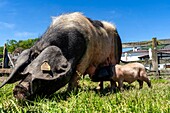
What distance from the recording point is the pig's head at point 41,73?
5.20 meters

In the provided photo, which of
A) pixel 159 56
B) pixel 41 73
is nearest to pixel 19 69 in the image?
pixel 41 73

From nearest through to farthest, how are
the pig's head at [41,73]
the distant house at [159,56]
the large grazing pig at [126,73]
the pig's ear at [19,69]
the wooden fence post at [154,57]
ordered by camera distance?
1. the pig's head at [41,73]
2. the pig's ear at [19,69]
3. the large grazing pig at [126,73]
4. the wooden fence post at [154,57]
5. the distant house at [159,56]

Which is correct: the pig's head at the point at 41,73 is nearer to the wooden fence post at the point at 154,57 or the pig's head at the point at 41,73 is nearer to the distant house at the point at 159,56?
the wooden fence post at the point at 154,57

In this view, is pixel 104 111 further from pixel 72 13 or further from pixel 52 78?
pixel 72 13

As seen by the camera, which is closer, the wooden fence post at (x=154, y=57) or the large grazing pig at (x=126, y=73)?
the large grazing pig at (x=126, y=73)

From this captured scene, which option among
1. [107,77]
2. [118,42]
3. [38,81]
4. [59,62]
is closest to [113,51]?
[118,42]

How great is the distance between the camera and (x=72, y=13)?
7.67 metres

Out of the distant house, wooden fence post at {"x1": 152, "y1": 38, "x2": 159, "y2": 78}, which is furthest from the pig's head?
the distant house

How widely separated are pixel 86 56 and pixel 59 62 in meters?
1.29

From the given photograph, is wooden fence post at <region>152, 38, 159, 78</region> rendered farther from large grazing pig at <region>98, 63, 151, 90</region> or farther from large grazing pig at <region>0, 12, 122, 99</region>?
large grazing pig at <region>98, 63, 151, 90</region>

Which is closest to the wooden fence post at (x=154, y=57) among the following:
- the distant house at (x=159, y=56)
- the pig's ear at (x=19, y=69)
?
the distant house at (x=159, y=56)

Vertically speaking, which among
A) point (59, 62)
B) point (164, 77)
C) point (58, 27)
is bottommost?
point (164, 77)

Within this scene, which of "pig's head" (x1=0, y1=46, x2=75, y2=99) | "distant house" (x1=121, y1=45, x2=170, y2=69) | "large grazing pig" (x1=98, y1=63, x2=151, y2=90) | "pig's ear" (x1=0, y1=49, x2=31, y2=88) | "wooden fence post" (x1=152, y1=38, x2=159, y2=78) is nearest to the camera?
"pig's head" (x1=0, y1=46, x2=75, y2=99)

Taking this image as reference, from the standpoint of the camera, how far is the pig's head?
5.20 metres
